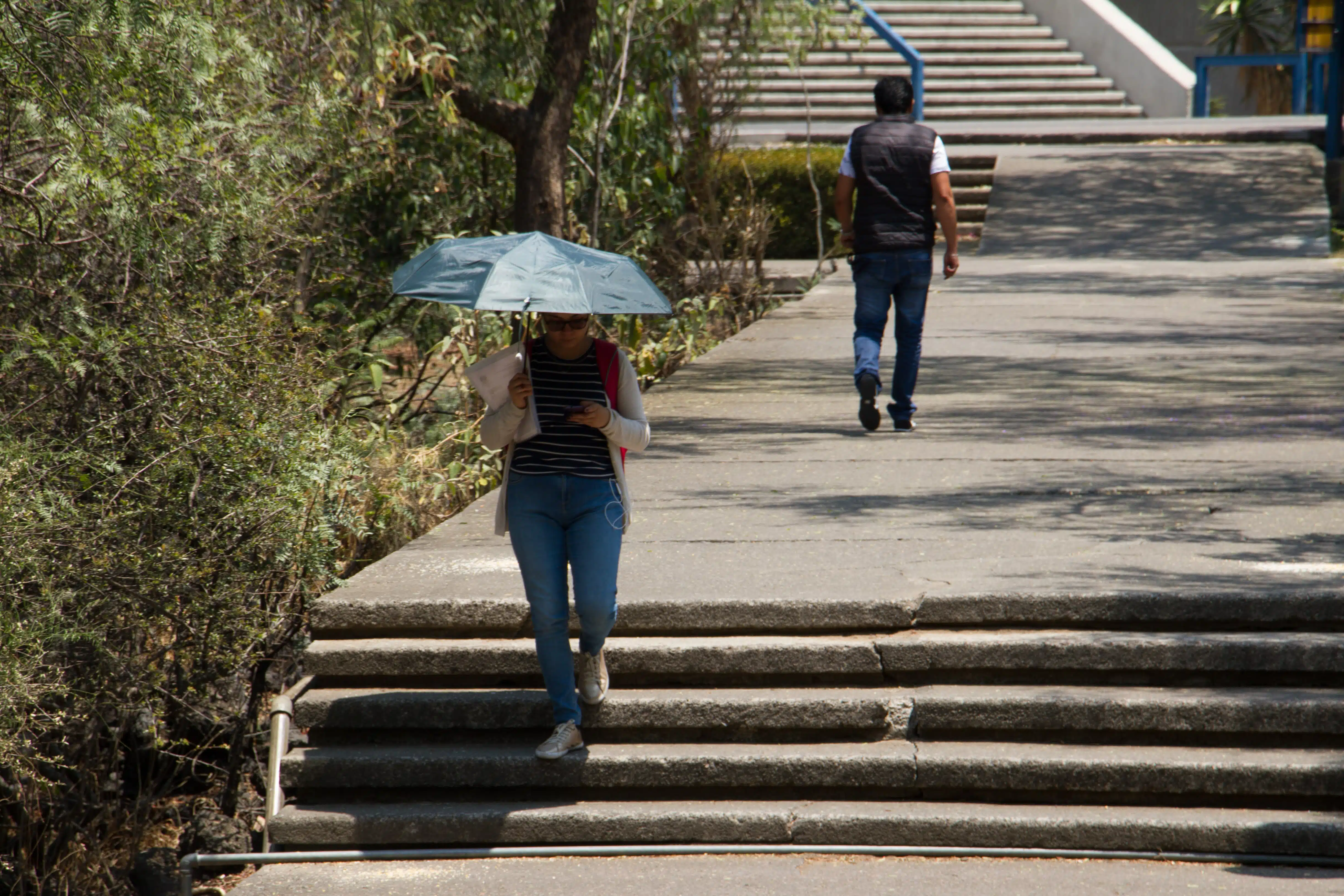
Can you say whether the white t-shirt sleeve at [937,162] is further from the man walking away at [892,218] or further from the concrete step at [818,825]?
the concrete step at [818,825]

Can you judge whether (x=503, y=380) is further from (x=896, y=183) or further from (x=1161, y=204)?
(x=1161, y=204)

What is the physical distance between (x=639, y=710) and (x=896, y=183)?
393 cm

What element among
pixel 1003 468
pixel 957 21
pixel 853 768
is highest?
pixel 957 21

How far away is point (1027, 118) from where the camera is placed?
78.5ft

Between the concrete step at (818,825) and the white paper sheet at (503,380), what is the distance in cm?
128

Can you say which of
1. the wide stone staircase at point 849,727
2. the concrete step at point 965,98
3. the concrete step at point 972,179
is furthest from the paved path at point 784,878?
the concrete step at point 965,98

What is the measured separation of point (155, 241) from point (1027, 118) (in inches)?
798

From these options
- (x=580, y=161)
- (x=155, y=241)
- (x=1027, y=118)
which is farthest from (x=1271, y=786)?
(x=1027, y=118)

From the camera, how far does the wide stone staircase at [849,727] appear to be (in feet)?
15.4

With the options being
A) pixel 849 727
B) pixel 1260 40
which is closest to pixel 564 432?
pixel 849 727

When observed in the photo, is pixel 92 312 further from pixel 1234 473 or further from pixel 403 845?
pixel 1234 473

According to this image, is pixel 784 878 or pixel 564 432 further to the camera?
pixel 564 432

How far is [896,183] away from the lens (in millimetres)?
7977

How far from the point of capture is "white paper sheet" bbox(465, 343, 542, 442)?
4.75 m
